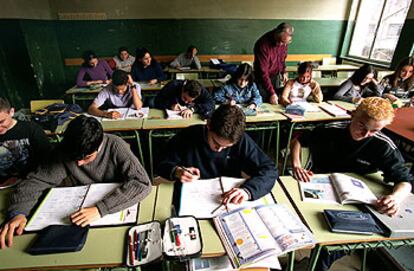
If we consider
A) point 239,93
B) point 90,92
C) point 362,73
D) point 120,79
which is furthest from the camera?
point 90,92

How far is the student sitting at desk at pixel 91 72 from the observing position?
4355 millimetres

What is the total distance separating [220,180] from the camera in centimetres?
142

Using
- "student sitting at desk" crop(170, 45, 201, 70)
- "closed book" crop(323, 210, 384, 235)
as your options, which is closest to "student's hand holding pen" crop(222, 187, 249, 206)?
"closed book" crop(323, 210, 384, 235)

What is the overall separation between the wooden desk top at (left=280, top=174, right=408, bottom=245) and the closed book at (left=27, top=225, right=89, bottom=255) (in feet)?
3.33

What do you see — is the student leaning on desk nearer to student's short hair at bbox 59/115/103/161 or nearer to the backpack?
student's short hair at bbox 59/115/103/161

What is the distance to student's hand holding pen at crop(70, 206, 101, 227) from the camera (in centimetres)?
111

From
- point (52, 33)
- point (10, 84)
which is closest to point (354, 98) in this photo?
point (10, 84)

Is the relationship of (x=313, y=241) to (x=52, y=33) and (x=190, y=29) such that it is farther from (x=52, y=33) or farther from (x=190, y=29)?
(x=52, y=33)

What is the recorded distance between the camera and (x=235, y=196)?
4.09ft

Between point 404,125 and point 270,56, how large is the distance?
1.92 m

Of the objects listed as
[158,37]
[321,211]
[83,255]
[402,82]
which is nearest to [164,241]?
[83,255]

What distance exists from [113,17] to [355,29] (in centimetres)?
646

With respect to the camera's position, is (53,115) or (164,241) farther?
(53,115)

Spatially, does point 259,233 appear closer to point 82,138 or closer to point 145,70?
point 82,138
